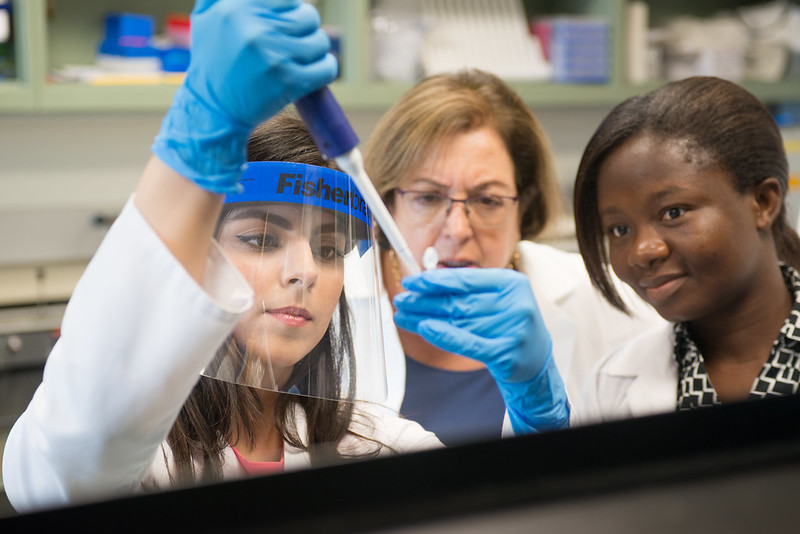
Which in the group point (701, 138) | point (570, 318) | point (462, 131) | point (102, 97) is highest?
point (701, 138)

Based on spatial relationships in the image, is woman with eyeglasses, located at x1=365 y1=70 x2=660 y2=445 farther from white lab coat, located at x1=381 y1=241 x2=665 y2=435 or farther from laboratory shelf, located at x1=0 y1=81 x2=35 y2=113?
laboratory shelf, located at x1=0 y1=81 x2=35 y2=113

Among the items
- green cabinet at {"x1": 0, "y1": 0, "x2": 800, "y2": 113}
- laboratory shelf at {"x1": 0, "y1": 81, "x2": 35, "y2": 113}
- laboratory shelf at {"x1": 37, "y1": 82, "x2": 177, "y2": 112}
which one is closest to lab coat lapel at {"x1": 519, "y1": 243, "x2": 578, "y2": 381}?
green cabinet at {"x1": 0, "y1": 0, "x2": 800, "y2": 113}

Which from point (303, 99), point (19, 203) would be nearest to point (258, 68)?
point (303, 99)

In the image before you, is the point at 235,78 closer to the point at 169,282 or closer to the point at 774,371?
the point at 169,282

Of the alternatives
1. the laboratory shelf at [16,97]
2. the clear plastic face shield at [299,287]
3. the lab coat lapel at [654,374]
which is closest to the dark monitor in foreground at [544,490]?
the clear plastic face shield at [299,287]

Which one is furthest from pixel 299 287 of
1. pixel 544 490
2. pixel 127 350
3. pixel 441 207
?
pixel 441 207

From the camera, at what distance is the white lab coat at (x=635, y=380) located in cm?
97

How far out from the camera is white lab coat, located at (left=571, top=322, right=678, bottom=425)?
0.97 meters

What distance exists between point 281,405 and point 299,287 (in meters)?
0.30

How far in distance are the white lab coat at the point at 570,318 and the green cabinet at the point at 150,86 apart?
113 centimetres

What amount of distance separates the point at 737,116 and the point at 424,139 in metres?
0.54

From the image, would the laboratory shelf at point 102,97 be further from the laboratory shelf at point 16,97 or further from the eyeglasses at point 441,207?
the eyeglasses at point 441,207

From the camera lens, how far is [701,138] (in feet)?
3.01

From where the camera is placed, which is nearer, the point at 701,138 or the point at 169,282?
the point at 169,282
